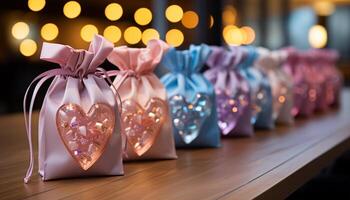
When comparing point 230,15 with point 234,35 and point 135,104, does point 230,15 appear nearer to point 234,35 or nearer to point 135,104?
point 234,35

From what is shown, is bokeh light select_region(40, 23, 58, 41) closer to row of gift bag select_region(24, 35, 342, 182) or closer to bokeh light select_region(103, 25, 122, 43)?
bokeh light select_region(103, 25, 122, 43)

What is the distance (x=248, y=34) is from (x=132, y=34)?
111 centimetres

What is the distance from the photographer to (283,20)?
4.65 m

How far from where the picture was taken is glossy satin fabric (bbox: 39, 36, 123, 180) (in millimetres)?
816

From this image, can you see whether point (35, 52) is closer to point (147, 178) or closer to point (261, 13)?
point (261, 13)

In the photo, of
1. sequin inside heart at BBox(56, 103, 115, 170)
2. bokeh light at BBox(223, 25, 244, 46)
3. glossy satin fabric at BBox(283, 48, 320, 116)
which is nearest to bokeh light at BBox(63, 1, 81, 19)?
bokeh light at BBox(223, 25, 244, 46)

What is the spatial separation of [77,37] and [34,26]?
29 cm

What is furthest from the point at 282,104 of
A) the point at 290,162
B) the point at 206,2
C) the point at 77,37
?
the point at 77,37

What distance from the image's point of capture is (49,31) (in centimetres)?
404

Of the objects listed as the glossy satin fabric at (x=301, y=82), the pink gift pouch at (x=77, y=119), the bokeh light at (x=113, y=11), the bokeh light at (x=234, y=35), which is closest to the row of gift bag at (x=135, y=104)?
the pink gift pouch at (x=77, y=119)

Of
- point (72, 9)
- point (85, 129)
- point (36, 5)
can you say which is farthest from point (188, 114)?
point (36, 5)

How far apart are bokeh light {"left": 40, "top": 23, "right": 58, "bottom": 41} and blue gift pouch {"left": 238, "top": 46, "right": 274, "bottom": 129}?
2.59 meters

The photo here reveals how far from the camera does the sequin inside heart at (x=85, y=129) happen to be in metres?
0.82

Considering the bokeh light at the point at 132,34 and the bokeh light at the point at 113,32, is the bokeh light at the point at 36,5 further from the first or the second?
the bokeh light at the point at 132,34
